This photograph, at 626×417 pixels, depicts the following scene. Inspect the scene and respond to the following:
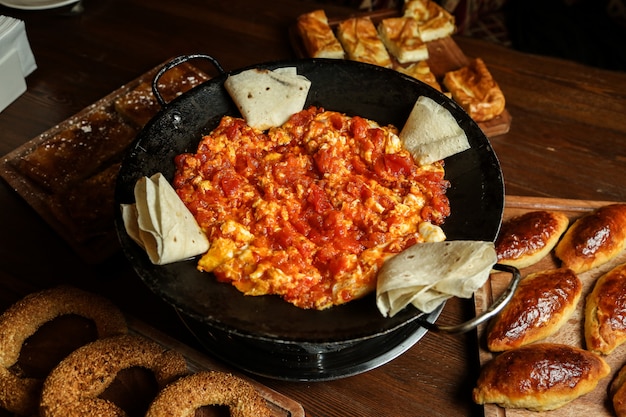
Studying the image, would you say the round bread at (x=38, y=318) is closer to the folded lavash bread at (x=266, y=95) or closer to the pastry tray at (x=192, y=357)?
the pastry tray at (x=192, y=357)

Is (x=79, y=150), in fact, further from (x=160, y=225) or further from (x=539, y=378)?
(x=539, y=378)

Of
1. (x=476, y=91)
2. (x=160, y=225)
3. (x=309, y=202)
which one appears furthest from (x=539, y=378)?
(x=476, y=91)

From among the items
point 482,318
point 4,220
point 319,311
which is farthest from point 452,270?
point 4,220

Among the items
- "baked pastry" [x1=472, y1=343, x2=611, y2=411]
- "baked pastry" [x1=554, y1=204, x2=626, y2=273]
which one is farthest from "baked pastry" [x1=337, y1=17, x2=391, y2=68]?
"baked pastry" [x1=472, y1=343, x2=611, y2=411]

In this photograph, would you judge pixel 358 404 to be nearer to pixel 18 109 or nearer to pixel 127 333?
pixel 127 333

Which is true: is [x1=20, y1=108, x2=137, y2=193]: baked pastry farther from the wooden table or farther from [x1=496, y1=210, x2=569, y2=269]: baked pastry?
[x1=496, y1=210, x2=569, y2=269]: baked pastry

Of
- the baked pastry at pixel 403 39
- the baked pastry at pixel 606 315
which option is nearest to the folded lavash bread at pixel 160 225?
the baked pastry at pixel 606 315

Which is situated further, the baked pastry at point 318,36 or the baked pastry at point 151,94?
the baked pastry at point 318,36
